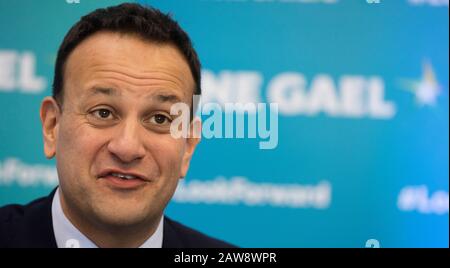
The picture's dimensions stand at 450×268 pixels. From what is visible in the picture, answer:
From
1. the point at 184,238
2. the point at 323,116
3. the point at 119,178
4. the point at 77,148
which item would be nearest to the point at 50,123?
the point at 77,148

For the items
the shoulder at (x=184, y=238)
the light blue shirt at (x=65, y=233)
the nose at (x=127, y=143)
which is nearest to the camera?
the nose at (x=127, y=143)

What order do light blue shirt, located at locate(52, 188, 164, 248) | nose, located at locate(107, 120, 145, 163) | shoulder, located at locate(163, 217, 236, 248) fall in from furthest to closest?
shoulder, located at locate(163, 217, 236, 248) < light blue shirt, located at locate(52, 188, 164, 248) < nose, located at locate(107, 120, 145, 163)

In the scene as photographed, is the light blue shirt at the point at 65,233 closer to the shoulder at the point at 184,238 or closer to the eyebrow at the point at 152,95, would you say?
the shoulder at the point at 184,238

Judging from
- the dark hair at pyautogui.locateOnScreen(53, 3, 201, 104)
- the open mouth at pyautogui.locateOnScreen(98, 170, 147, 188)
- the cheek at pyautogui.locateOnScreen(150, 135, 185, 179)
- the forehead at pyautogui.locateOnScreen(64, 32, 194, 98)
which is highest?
the dark hair at pyautogui.locateOnScreen(53, 3, 201, 104)

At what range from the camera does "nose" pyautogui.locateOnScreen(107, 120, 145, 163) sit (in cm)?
119

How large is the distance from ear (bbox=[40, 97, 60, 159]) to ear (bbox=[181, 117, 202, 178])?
0.33 meters

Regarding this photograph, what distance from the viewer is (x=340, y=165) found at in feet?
5.35

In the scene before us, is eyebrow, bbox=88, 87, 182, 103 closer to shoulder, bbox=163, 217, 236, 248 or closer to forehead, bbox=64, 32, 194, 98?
forehead, bbox=64, 32, 194, 98

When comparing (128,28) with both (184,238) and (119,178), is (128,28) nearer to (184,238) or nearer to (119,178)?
(119,178)

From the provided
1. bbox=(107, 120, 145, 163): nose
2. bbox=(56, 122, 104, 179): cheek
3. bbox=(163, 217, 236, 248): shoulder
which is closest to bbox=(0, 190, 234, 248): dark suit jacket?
bbox=(163, 217, 236, 248): shoulder

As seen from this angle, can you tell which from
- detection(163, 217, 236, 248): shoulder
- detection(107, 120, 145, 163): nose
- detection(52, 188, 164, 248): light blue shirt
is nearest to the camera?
detection(107, 120, 145, 163): nose

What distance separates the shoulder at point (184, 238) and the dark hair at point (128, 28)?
40 cm

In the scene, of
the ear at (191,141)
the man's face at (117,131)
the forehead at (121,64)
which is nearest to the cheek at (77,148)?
the man's face at (117,131)

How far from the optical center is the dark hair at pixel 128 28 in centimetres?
128
